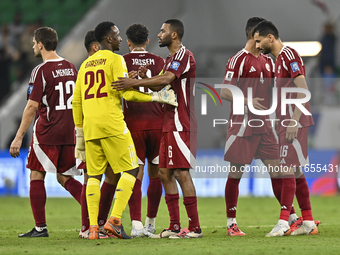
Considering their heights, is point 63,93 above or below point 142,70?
below

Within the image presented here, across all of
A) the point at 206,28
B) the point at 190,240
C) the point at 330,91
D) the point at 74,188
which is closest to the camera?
the point at 190,240

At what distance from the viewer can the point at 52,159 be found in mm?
5867

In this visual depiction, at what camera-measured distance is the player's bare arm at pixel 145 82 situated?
513 cm

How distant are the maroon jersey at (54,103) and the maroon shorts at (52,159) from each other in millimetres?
66

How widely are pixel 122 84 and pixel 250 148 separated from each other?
5.25 ft

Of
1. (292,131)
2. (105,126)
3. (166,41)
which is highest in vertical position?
(166,41)

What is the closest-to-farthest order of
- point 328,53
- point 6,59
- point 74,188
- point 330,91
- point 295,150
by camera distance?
point 295,150 < point 74,188 < point 330,91 < point 328,53 < point 6,59

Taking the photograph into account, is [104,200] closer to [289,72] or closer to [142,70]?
[142,70]

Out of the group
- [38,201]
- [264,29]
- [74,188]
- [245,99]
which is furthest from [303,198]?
[38,201]

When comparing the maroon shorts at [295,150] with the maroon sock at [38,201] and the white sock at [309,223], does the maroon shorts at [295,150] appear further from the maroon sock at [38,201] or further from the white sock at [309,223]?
the maroon sock at [38,201]

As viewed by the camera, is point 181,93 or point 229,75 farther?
point 229,75

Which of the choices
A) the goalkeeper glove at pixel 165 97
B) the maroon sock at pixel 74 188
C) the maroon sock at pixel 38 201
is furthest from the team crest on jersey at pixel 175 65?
the maroon sock at pixel 38 201

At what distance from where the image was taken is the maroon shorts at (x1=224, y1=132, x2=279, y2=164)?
571 centimetres

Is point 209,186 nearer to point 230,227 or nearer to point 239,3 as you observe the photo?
point 230,227
